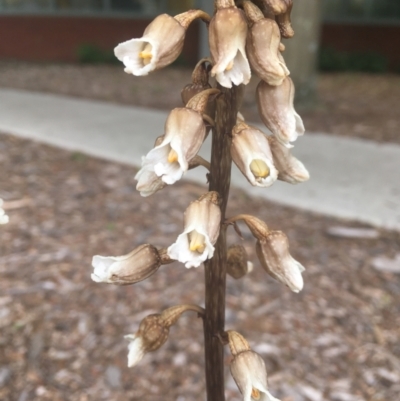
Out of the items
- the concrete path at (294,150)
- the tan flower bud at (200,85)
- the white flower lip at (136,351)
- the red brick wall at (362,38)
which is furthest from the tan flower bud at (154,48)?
the red brick wall at (362,38)

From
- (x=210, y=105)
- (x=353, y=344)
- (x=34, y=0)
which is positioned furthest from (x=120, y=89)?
(x=210, y=105)

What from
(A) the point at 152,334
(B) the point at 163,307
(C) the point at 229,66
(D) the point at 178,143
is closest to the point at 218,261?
(A) the point at 152,334

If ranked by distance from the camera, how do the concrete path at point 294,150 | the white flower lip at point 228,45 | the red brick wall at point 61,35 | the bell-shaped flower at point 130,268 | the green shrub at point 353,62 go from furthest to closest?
the red brick wall at point 61,35 < the green shrub at point 353,62 < the concrete path at point 294,150 < the bell-shaped flower at point 130,268 < the white flower lip at point 228,45

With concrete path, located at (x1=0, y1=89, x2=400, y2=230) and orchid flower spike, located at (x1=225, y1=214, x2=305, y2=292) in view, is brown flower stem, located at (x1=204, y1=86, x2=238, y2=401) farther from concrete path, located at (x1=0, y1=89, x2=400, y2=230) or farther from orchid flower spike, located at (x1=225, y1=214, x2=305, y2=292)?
concrete path, located at (x1=0, y1=89, x2=400, y2=230)

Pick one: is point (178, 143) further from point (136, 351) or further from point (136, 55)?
point (136, 351)

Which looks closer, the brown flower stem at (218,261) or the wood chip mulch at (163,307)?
the brown flower stem at (218,261)

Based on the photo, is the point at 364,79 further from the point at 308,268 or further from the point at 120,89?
the point at 308,268

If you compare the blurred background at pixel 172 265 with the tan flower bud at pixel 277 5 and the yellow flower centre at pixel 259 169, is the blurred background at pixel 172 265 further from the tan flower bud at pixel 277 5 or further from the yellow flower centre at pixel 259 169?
the tan flower bud at pixel 277 5

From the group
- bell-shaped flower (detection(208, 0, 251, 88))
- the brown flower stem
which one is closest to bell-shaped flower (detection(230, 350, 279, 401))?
the brown flower stem
